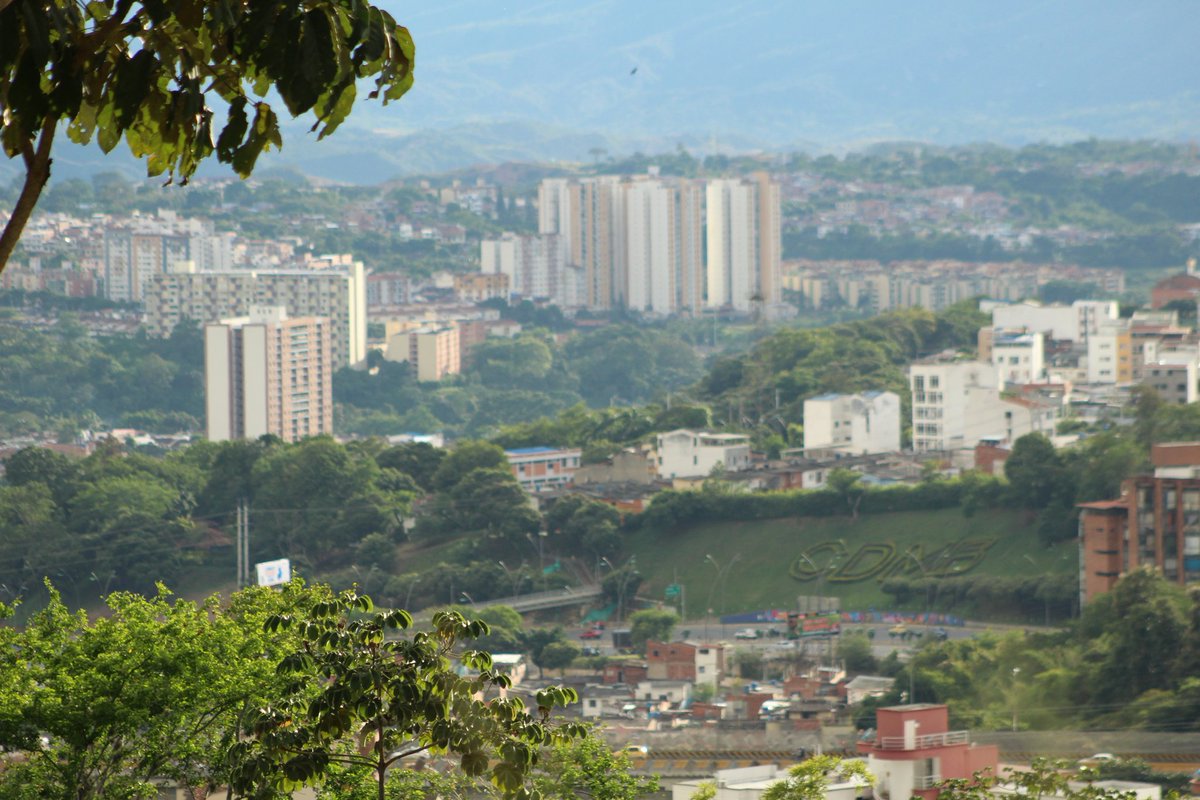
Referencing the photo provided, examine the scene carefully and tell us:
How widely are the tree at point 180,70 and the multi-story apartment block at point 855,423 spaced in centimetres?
2912

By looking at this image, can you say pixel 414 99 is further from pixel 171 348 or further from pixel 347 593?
pixel 347 593

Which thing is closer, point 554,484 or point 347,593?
point 347,593

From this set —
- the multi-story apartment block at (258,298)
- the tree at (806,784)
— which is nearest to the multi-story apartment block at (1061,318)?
the multi-story apartment block at (258,298)

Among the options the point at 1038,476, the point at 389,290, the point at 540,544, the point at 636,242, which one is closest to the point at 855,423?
the point at 540,544

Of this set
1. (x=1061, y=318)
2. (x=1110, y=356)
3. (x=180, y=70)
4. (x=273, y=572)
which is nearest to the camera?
(x=180, y=70)

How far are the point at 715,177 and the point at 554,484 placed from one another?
4926 centimetres

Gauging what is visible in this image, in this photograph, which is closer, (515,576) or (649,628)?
(649,628)

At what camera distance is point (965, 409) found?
3155cm

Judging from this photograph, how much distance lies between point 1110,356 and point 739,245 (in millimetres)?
30954

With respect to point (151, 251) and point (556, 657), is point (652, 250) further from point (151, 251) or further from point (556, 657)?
point (556, 657)

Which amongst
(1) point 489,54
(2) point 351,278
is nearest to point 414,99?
(1) point 489,54

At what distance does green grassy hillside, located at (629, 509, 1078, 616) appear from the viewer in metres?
24.5

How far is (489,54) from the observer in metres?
155

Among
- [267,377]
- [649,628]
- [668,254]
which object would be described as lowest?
[649,628]
